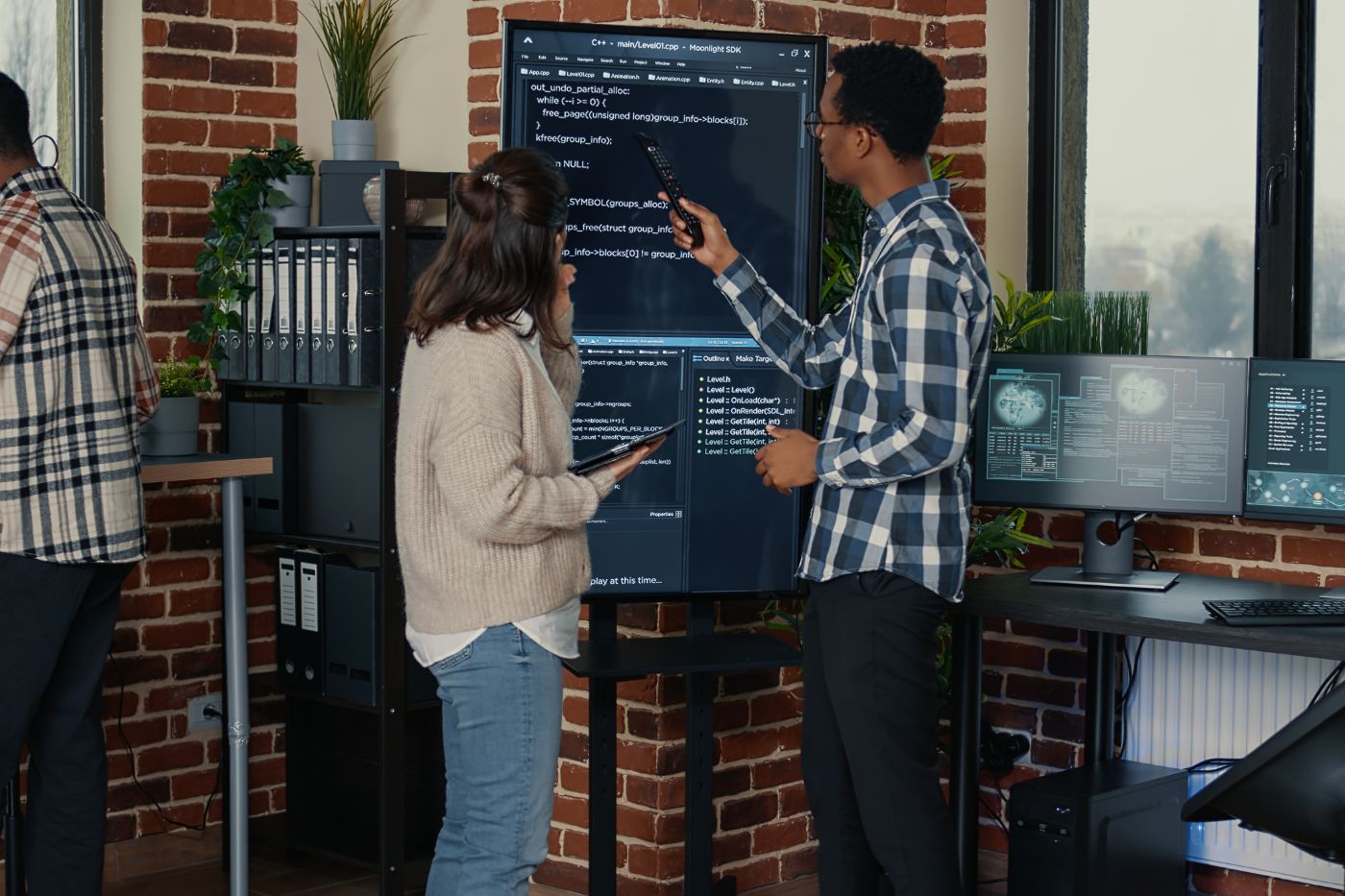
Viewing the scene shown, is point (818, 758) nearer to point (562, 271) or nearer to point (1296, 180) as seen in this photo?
point (562, 271)

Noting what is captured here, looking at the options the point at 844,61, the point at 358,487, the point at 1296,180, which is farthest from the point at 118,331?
the point at 1296,180

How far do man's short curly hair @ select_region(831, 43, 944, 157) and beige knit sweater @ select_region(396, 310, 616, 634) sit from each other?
67 cm

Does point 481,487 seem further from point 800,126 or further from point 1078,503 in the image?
point 1078,503

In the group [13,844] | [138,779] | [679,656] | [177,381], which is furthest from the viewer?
[138,779]

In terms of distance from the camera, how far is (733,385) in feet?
10.0

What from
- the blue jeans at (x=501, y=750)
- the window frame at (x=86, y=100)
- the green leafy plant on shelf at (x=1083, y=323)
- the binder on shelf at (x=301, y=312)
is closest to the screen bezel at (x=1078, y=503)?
the green leafy plant on shelf at (x=1083, y=323)

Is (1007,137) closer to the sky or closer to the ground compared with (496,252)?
closer to the sky

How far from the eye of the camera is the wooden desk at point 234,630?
125 inches

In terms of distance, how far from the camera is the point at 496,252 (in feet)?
7.19

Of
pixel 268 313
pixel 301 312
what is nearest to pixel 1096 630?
pixel 301 312

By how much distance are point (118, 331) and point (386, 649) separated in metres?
1.01

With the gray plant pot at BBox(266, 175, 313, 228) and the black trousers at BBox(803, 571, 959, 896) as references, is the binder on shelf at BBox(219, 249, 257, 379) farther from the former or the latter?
the black trousers at BBox(803, 571, 959, 896)

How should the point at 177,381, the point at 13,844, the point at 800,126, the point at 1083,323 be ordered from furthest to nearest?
the point at 177,381 → the point at 1083,323 → the point at 13,844 → the point at 800,126

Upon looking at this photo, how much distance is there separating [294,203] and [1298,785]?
8.62 ft
